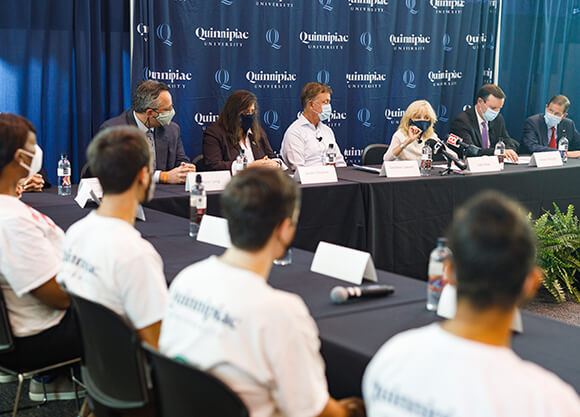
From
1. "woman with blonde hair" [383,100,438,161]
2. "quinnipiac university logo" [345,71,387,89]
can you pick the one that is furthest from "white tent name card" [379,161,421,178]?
"quinnipiac university logo" [345,71,387,89]

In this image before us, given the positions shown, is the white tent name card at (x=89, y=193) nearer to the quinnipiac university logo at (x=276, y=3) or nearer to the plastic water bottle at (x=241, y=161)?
the plastic water bottle at (x=241, y=161)

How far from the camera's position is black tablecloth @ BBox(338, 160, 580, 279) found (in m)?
4.25

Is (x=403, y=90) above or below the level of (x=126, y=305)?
above

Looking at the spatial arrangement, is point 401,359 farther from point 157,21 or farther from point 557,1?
point 557,1

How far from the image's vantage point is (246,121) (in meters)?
4.77

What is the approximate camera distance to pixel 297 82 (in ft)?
19.7

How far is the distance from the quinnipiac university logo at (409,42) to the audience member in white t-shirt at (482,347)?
5.75 metres

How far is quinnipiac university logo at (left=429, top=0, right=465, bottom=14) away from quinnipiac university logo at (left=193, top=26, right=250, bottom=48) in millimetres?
2082

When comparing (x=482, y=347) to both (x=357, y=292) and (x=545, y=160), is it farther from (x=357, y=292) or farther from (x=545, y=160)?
(x=545, y=160)

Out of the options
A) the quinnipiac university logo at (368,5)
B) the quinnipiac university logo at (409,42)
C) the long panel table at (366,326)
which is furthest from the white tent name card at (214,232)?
the quinnipiac university logo at (409,42)

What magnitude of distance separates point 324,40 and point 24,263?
4579mm

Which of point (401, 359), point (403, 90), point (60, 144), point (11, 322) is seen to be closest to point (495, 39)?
point (403, 90)

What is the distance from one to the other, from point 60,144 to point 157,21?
1.22 meters

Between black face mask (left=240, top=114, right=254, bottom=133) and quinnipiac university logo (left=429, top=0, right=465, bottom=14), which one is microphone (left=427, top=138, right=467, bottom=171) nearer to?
black face mask (left=240, top=114, right=254, bottom=133)
